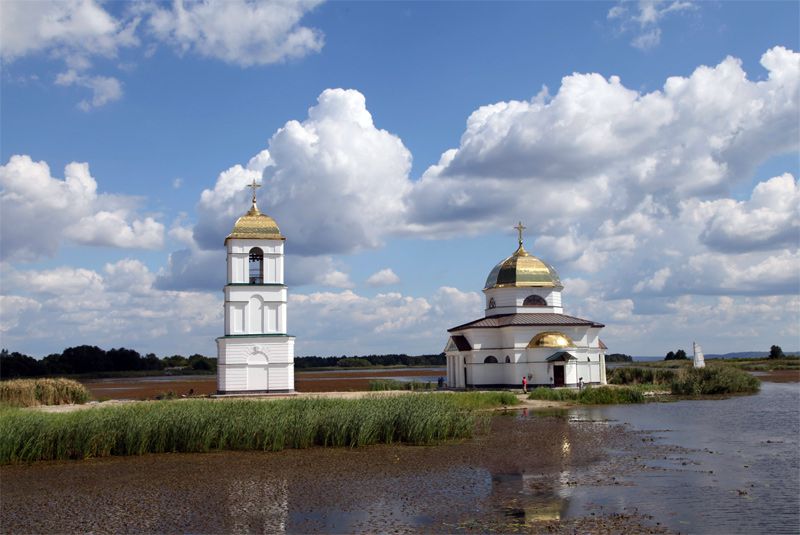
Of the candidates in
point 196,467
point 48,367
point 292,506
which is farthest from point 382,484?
point 48,367

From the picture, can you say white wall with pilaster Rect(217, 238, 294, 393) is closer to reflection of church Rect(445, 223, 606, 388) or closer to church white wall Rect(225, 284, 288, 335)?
church white wall Rect(225, 284, 288, 335)

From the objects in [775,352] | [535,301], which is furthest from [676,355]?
[535,301]

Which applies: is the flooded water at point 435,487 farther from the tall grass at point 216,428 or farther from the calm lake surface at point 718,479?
the tall grass at point 216,428

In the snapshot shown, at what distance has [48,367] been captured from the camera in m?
88.8

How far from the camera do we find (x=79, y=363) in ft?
310

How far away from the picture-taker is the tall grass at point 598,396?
36344 mm

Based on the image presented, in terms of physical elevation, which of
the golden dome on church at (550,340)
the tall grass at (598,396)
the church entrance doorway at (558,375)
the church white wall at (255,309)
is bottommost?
the tall grass at (598,396)

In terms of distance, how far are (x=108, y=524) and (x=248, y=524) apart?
2213 mm

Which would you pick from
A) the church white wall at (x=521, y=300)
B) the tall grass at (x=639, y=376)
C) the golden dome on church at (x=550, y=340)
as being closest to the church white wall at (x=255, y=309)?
the golden dome on church at (x=550, y=340)

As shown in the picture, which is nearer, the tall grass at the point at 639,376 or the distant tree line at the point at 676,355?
the tall grass at the point at 639,376

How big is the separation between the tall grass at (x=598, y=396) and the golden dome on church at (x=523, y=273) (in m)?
10.2

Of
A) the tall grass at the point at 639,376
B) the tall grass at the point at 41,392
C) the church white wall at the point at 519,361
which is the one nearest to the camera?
the tall grass at the point at 41,392

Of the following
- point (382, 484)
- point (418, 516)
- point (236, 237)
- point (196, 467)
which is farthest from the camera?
point (236, 237)

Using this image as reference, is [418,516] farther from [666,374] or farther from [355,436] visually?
[666,374]
